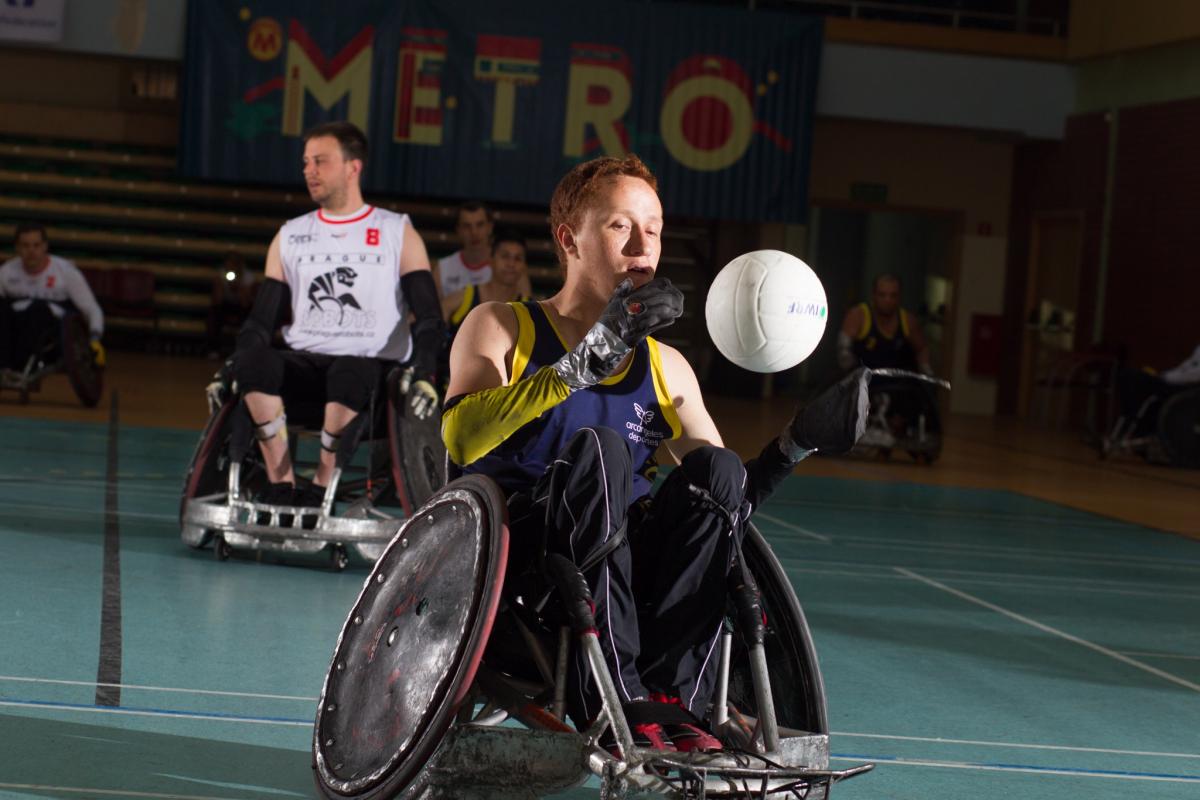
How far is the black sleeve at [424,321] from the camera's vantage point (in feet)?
18.2

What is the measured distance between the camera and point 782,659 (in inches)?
115

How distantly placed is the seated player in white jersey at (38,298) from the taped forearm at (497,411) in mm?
8898

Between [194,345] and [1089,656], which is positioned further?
[194,345]

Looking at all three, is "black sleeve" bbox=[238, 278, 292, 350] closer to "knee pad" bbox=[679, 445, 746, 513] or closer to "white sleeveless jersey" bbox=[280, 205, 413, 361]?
"white sleeveless jersey" bbox=[280, 205, 413, 361]

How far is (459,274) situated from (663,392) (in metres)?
5.59

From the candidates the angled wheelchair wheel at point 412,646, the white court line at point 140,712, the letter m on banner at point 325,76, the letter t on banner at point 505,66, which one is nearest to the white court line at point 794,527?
the white court line at point 140,712

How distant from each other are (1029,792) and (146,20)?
49.1 ft

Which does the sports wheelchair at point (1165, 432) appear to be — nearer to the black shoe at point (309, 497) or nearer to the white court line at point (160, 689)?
the black shoe at point (309, 497)

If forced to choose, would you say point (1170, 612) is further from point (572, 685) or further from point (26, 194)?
point (26, 194)

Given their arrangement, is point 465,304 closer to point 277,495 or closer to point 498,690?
point 277,495

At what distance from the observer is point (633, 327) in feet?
8.42

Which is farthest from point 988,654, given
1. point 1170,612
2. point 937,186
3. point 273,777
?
point 937,186

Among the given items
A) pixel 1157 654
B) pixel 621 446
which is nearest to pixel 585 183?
pixel 621 446

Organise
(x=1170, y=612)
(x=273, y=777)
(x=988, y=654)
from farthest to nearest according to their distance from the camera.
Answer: (x=1170, y=612)
(x=988, y=654)
(x=273, y=777)
